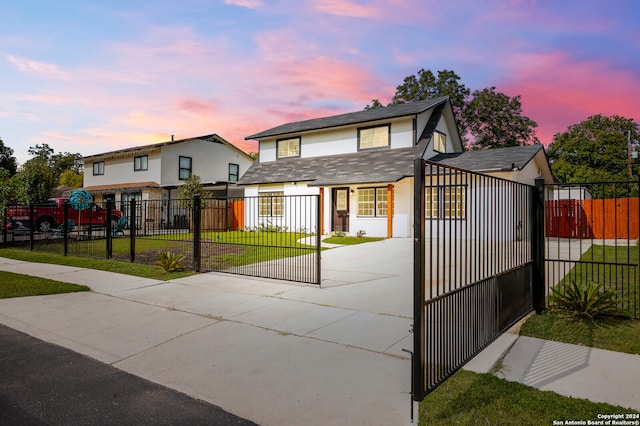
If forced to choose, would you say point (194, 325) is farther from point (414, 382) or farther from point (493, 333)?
point (493, 333)

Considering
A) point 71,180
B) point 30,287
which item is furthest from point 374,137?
point 71,180

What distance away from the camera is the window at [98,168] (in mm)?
34750

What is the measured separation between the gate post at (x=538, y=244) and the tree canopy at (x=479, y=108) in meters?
33.4

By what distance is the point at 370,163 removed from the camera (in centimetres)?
2120

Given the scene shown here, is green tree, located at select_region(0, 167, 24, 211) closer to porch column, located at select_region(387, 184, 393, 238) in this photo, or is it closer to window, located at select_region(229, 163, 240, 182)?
porch column, located at select_region(387, 184, 393, 238)

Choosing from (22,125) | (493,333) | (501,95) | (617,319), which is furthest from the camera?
(501,95)

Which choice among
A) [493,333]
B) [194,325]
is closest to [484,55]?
[493,333]

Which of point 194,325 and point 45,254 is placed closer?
point 194,325

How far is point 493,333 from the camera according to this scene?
4.84 meters

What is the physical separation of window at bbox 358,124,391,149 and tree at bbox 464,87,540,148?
20.9 metres

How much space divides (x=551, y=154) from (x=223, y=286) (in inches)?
2150

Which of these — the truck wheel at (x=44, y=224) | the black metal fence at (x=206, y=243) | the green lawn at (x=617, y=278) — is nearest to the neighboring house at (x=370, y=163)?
the black metal fence at (x=206, y=243)

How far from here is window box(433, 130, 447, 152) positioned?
72.7 feet

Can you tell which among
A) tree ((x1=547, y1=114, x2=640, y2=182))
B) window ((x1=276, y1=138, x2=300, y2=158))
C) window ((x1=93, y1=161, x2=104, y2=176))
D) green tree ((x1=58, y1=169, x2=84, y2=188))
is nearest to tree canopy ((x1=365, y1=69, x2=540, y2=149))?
tree ((x1=547, y1=114, x2=640, y2=182))
